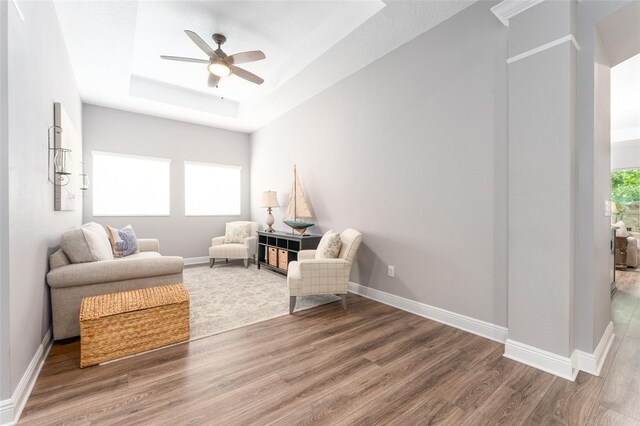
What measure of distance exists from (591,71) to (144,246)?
5569 mm

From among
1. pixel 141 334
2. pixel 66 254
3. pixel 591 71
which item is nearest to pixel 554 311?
pixel 591 71

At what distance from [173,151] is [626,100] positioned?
8.20 metres

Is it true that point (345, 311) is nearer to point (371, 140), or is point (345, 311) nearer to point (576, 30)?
point (371, 140)

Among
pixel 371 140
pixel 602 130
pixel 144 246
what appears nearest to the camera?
pixel 602 130

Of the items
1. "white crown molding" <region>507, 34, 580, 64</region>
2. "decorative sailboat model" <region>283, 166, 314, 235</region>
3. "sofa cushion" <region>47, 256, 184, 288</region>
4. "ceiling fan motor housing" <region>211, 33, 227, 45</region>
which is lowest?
"sofa cushion" <region>47, 256, 184, 288</region>

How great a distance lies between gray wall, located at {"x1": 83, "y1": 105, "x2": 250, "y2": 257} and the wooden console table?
1538 millimetres

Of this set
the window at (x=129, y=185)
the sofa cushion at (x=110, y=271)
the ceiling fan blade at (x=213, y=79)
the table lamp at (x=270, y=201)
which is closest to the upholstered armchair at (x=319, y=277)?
the sofa cushion at (x=110, y=271)

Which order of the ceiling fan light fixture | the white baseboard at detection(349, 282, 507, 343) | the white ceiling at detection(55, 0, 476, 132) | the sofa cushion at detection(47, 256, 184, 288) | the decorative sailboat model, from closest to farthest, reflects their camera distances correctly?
the sofa cushion at detection(47, 256, 184, 288) → the white baseboard at detection(349, 282, 507, 343) → the white ceiling at detection(55, 0, 476, 132) → the ceiling fan light fixture → the decorative sailboat model

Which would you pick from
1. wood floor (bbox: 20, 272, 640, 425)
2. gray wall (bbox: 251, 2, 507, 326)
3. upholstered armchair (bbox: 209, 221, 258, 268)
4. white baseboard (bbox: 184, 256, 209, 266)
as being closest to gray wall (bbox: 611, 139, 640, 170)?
wood floor (bbox: 20, 272, 640, 425)

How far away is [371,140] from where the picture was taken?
353 cm

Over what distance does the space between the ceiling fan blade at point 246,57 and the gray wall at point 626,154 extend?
7.98m

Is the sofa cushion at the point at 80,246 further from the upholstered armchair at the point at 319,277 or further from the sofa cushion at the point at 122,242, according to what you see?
the upholstered armchair at the point at 319,277

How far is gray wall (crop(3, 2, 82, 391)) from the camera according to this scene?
1528 mm

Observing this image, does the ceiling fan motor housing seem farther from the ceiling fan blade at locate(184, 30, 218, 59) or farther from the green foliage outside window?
the green foliage outside window
